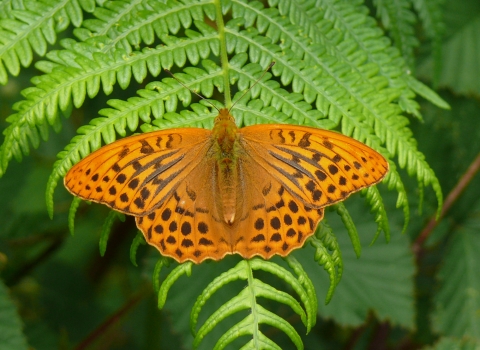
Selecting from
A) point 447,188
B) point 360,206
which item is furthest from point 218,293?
point 447,188

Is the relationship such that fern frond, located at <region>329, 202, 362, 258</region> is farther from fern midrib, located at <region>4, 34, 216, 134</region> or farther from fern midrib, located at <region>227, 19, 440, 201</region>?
fern midrib, located at <region>4, 34, 216, 134</region>

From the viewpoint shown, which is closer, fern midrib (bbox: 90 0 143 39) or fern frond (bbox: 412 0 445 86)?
fern midrib (bbox: 90 0 143 39)

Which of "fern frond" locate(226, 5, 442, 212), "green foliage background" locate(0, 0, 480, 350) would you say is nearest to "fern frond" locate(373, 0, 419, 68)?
"green foliage background" locate(0, 0, 480, 350)

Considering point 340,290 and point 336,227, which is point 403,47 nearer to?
point 336,227

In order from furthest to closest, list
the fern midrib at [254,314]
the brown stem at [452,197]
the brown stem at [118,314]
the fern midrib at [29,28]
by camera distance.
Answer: the brown stem at [452,197]
the brown stem at [118,314]
the fern midrib at [29,28]
the fern midrib at [254,314]

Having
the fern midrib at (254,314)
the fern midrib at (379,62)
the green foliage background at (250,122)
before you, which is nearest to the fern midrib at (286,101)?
the green foliage background at (250,122)

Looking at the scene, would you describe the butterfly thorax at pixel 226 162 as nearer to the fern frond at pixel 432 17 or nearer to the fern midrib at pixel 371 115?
the fern midrib at pixel 371 115

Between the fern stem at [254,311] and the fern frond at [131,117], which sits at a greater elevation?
the fern frond at [131,117]
